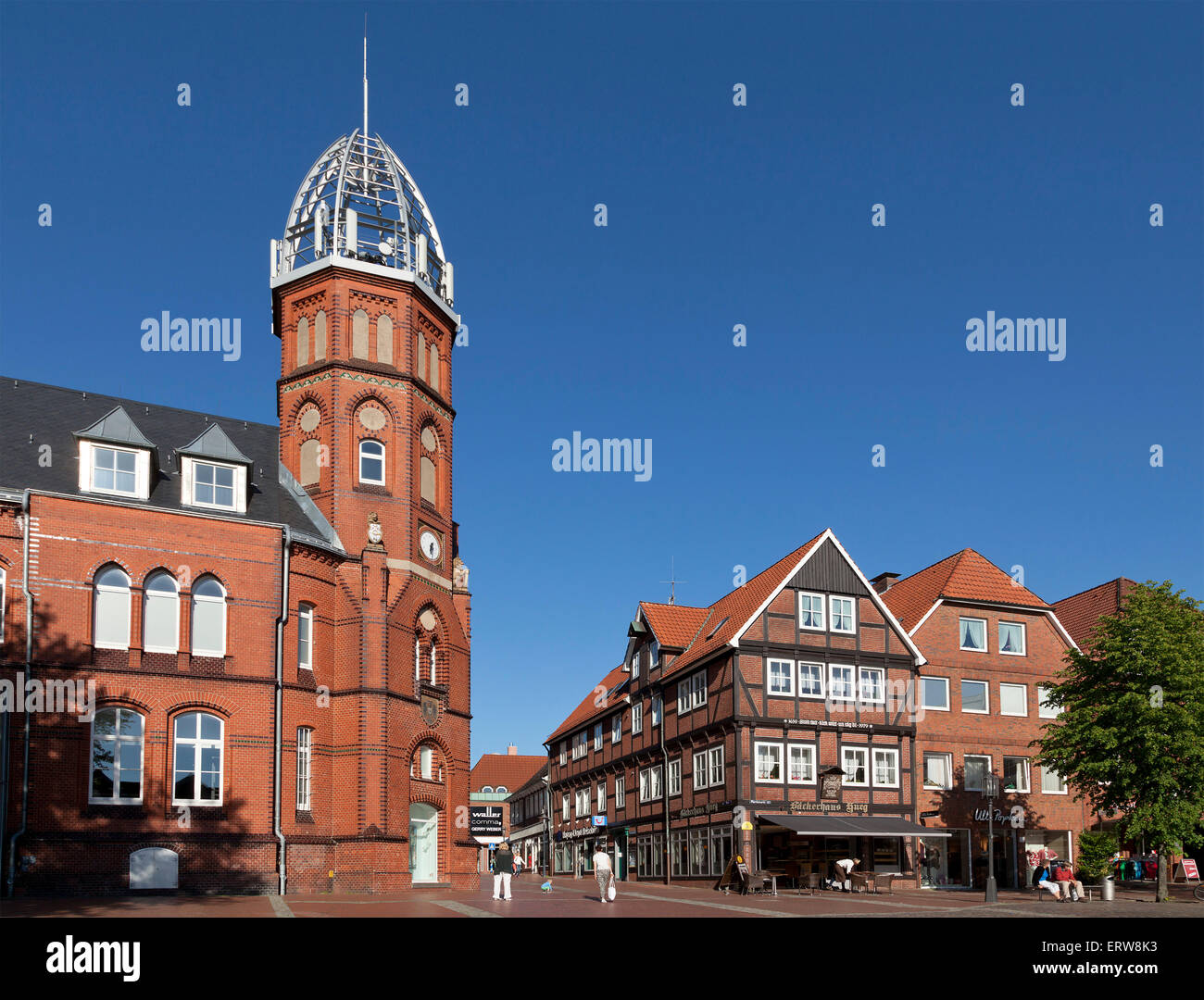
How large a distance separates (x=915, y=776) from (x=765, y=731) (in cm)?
646

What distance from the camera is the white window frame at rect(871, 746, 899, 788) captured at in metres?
44.7

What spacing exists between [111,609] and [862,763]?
26.6 m

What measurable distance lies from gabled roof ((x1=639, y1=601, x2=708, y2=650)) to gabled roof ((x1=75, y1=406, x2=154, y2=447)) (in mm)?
23903

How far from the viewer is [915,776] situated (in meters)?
45.4

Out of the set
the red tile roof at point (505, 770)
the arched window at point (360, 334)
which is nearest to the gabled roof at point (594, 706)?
the arched window at point (360, 334)

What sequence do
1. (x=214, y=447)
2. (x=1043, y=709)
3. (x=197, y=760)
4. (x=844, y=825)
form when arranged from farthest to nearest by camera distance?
1. (x=1043, y=709)
2. (x=844, y=825)
3. (x=214, y=447)
4. (x=197, y=760)

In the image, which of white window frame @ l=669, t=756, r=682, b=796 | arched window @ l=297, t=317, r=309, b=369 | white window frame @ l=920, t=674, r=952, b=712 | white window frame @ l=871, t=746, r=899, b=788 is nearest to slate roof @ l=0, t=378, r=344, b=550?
arched window @ l=297, t=317, r=309, b=369

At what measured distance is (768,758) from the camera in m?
43.2

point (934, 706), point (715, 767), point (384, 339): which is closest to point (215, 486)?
point (384, 339)

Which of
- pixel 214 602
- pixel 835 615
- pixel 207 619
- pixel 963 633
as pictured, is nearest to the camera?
pixel 207 619

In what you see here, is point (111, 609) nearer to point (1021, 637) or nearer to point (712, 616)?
point (712, 616)

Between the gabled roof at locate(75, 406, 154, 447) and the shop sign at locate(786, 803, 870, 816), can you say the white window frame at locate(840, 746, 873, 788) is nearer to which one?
the shop sign at locate(786, 803, 870, 816)

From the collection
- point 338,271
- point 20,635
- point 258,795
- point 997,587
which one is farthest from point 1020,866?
point 20,635
